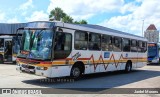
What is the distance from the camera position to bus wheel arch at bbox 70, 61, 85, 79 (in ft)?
46.7

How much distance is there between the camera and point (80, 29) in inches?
583

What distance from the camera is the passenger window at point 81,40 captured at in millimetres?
14465

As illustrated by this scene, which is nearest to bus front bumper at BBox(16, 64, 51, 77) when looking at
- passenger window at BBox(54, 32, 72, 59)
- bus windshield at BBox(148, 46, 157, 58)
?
passenger window at BBox(54, 32, 72, 59)

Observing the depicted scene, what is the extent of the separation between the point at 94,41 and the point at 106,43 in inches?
64.0

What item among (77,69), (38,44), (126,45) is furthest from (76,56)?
(126,45)

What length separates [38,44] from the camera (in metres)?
12.8

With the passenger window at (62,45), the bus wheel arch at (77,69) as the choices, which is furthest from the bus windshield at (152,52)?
the passenger window at (62,45)

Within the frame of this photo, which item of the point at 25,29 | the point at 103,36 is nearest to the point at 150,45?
the point at 103,36

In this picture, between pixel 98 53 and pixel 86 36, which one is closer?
pixel 86 36

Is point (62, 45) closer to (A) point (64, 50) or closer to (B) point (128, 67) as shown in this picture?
(A) point (64, 50)

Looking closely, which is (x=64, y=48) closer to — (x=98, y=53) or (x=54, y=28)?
(x=54, y=28)

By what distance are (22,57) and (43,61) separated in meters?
1.42

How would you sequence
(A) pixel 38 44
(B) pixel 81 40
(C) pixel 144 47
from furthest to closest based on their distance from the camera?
(C) pixel 144 47
(B) pixel 81 40
(A) pixel 38 44

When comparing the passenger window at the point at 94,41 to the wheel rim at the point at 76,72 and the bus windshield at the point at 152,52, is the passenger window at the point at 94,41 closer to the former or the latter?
the wheel rim at the point at 76,72
